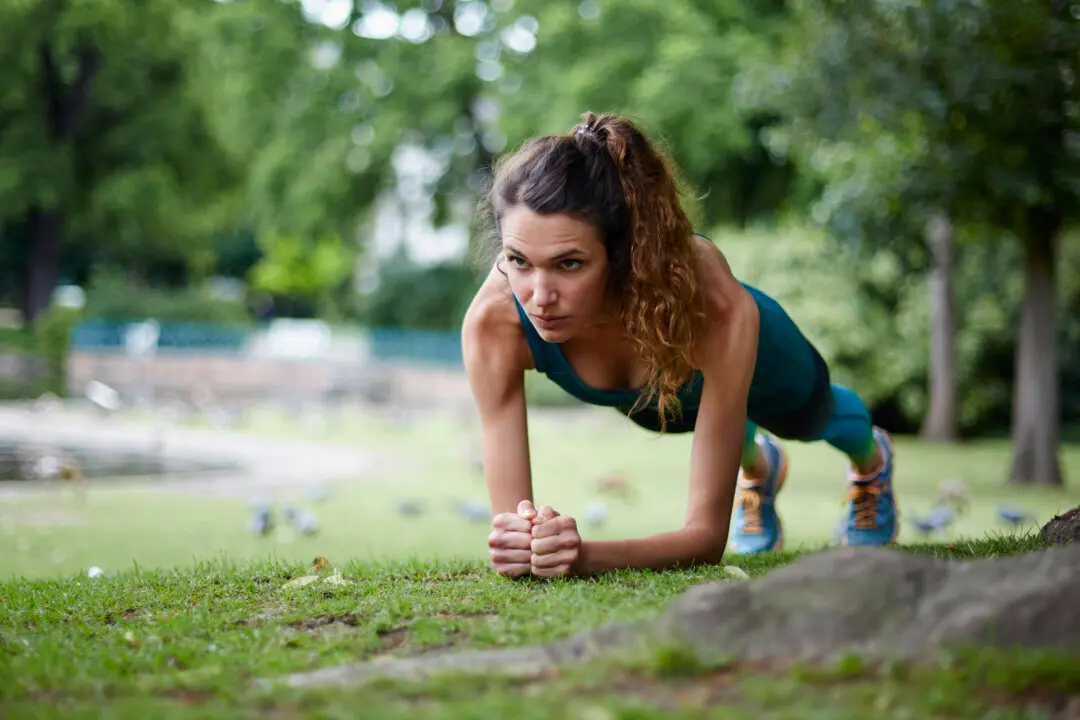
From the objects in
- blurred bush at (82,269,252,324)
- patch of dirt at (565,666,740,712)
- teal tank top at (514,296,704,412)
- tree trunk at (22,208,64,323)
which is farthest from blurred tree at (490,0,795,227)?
patch of dirt at (565,666,740,712)

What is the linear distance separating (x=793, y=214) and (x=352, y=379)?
10991 millimetres

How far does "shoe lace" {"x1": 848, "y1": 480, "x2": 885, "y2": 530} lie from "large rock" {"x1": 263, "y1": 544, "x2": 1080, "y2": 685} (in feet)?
10.5

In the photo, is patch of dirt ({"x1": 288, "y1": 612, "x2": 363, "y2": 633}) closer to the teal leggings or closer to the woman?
the woman

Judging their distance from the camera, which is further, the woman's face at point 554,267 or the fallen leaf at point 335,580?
the fallen leaf at point 335,580

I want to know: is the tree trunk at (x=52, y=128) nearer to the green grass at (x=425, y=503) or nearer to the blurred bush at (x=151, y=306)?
the blurred bush at (x=151, y=306)

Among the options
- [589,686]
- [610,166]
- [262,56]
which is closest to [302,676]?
[589,686]

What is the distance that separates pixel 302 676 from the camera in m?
2.72

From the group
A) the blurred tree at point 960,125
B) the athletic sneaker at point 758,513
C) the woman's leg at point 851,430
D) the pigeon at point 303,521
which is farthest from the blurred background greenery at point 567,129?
the pigeon at point 303,521

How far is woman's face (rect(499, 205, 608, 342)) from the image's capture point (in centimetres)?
365

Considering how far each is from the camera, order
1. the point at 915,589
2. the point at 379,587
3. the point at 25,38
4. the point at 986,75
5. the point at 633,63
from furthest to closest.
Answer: the point at 25,38
the point at 633,63
the point at 986,75
the point at 379,587
the point at 915,589

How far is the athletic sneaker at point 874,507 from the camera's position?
19.4 ft

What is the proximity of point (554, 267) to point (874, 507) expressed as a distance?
3.03 metres

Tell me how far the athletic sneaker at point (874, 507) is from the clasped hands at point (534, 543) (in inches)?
102

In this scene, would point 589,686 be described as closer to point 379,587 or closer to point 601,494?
point 379,587
